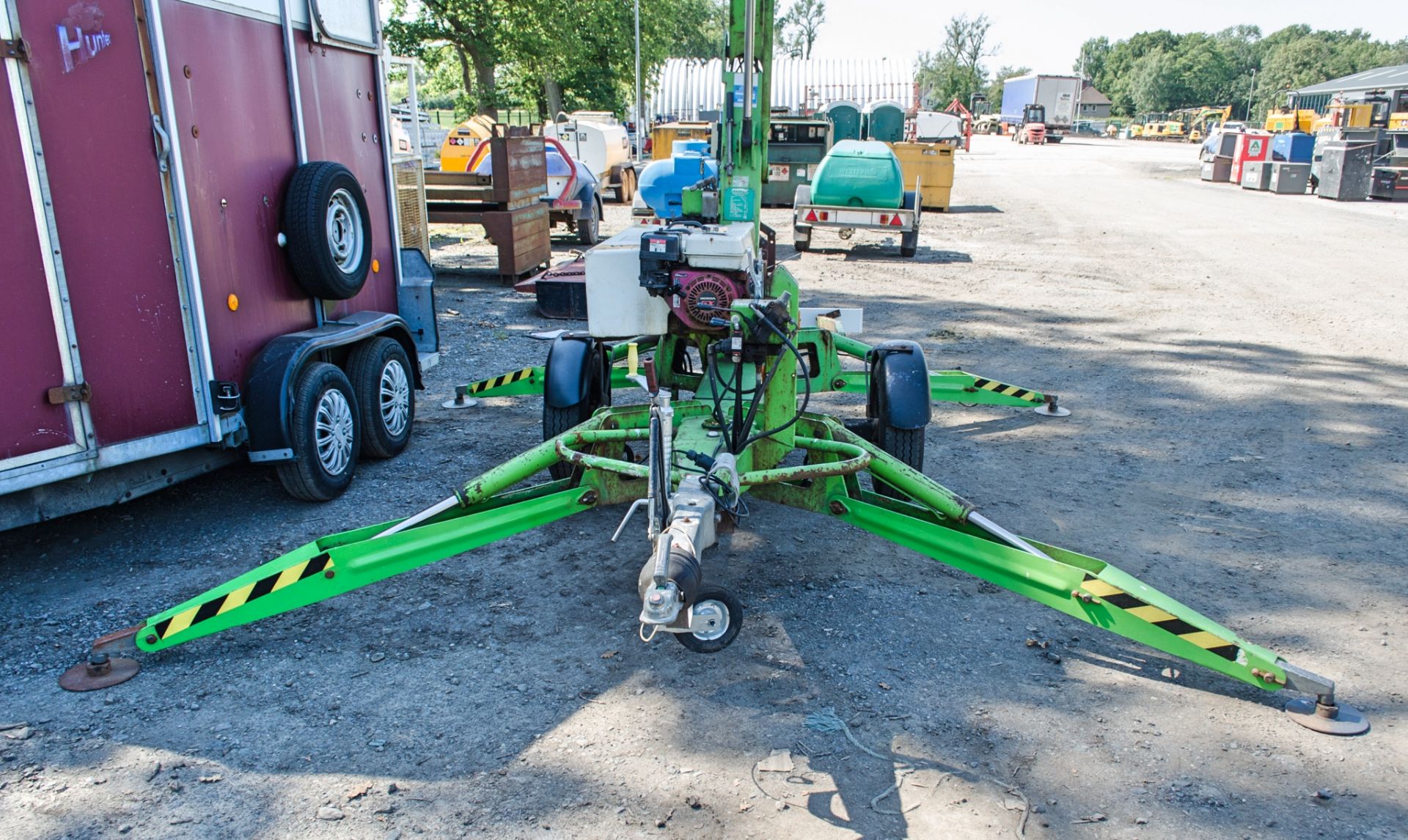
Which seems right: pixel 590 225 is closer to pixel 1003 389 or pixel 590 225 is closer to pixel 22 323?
pixel 1003 389

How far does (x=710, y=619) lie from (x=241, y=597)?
5.89ft

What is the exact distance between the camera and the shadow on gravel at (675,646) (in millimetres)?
3314

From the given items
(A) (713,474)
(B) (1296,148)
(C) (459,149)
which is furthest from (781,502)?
(B) (1296,148)

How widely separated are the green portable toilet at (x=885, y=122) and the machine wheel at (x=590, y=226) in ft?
41.5

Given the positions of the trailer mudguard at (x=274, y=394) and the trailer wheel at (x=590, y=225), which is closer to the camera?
the trailer mudguard at (x=274, y=394)

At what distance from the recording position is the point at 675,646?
4.01 m

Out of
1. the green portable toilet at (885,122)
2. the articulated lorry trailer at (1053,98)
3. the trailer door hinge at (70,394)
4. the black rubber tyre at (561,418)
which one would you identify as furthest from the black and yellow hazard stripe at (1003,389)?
the articulated lorry trailer at (1053,98)

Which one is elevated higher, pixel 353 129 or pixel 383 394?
pixel 353 129

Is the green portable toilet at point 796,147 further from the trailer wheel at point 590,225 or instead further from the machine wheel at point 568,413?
the machine wheel at point 568,413

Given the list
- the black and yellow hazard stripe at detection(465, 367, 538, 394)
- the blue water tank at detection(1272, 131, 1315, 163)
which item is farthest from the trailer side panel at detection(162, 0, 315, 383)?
the blue water tank at detection(1272, 131, 1315, 163)

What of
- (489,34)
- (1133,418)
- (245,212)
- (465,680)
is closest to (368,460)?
(245,212)

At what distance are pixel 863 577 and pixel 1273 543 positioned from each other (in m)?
2.20

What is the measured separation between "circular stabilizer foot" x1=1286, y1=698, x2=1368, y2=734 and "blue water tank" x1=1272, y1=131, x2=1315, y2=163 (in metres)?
26.5

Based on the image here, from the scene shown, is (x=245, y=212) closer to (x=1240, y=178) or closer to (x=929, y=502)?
(x=929, y=502)
